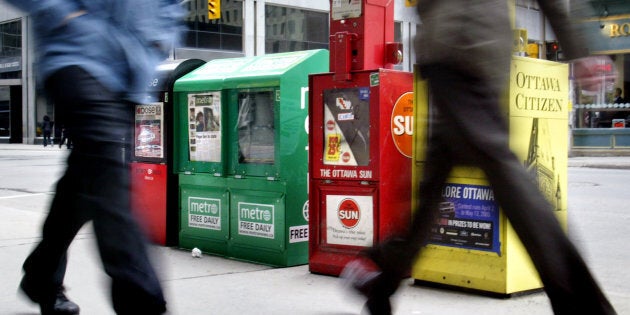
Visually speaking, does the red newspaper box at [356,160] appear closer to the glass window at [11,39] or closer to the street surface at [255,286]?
the street surface at [255,286]

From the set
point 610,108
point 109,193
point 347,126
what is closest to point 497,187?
point 109,193

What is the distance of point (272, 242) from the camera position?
570cm

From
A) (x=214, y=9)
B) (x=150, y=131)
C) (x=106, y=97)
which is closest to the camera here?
(x=106, y=97)

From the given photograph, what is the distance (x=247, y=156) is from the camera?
236 inches

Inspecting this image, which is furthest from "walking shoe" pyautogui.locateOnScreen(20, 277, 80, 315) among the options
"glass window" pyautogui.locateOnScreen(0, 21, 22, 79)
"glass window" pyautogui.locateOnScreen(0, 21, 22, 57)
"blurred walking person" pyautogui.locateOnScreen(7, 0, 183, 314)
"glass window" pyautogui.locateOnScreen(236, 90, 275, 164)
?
"glass window" pyautogui.locateOnScreen(0, 21, 22, 57)

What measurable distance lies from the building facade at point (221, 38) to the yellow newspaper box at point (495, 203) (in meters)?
29.6

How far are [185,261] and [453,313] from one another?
8.24ft

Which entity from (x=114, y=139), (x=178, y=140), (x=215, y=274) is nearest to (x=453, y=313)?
(x=215, y=274)

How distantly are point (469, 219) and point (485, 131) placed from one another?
6.32 ft

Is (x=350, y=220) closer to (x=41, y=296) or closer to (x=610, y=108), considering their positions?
(x=41, y=296)

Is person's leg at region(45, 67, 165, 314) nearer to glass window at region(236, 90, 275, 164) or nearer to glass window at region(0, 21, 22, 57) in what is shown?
glass window at region(236, 90, 275, 164)

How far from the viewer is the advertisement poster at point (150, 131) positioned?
660 cm

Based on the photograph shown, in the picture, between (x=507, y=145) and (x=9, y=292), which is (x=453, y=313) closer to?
(x=507, y=145)

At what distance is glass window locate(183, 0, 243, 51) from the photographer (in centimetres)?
3644
